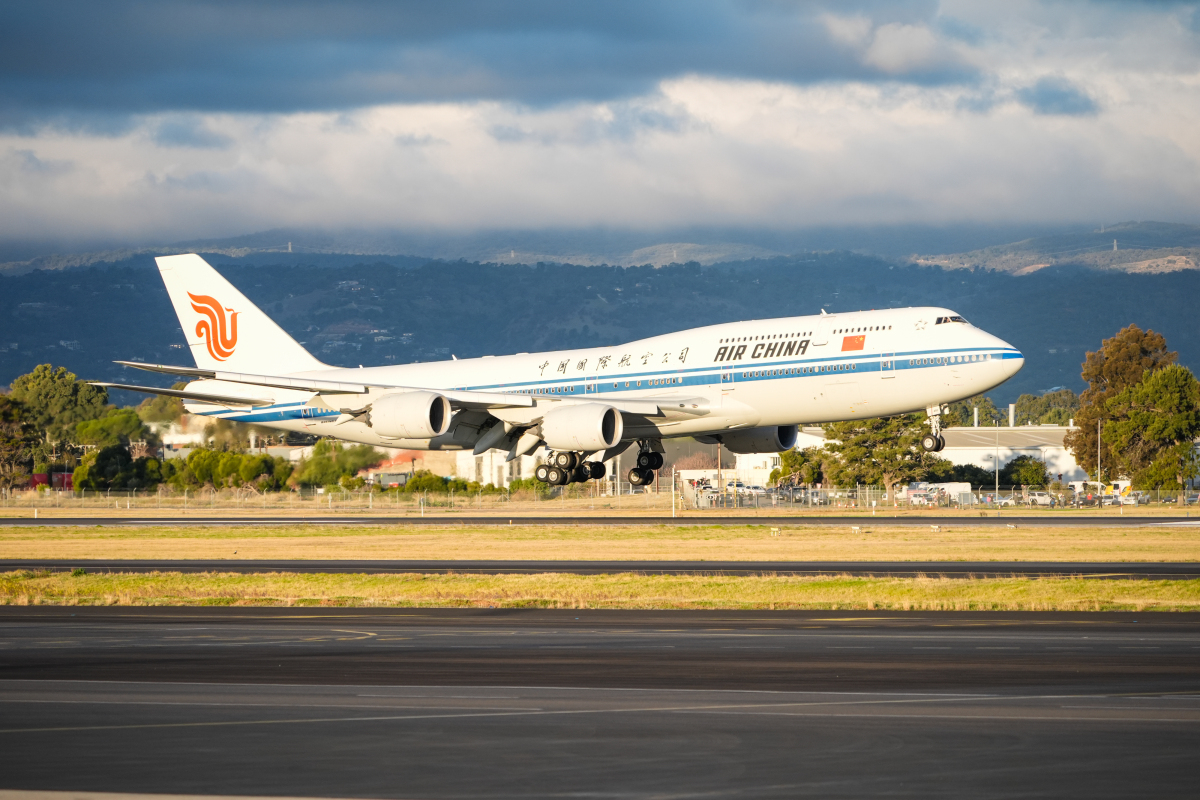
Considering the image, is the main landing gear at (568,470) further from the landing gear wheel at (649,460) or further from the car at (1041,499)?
the car at (1041,499)

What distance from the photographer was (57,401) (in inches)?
5384

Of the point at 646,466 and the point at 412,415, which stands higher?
the point at 412,415

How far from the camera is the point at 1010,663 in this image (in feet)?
66.2

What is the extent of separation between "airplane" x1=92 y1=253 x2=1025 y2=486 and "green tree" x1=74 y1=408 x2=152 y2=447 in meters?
32.7

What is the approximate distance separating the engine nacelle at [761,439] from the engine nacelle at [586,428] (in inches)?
268

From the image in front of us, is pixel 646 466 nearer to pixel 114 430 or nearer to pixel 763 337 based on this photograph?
pixel 763 337

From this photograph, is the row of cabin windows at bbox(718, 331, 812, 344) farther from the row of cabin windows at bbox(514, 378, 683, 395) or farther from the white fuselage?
the row of cabin windows at bbox(514, 378, 683, 395)

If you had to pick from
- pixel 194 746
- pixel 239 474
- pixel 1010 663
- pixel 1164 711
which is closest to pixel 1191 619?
pixel 1010 663

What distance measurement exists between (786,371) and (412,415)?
581 inches

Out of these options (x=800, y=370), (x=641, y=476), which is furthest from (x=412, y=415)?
(x=800, y=370)

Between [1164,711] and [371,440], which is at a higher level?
[371,440]

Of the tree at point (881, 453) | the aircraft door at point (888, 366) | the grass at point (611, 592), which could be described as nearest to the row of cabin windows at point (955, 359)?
the aircraft door at point (888, 366)

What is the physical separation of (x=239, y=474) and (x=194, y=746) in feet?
275

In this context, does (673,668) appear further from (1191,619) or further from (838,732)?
(1191,619)
